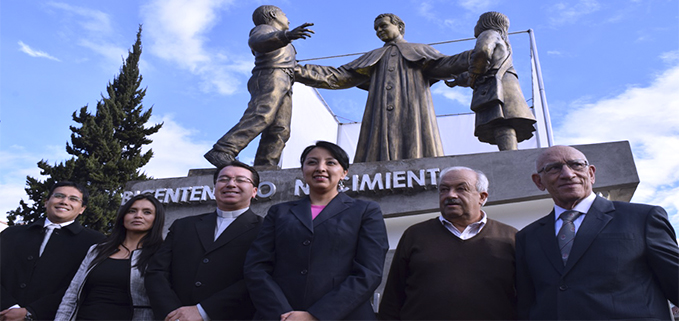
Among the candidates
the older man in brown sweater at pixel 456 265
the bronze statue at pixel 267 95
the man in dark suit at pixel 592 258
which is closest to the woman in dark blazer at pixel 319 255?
the older man in brown sweater at pixel 456 265

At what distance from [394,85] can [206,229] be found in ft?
14.2

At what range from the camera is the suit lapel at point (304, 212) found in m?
2.96

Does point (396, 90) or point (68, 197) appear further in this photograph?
point (396, 90)

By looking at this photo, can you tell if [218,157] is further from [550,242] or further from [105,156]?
[105,156]

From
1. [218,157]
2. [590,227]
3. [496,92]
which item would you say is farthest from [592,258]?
[218,157]

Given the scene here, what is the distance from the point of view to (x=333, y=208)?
303 cm

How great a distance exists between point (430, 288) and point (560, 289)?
2.02 feet

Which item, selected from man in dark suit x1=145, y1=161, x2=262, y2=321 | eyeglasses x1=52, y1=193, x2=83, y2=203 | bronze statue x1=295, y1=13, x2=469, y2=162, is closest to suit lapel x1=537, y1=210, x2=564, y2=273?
man in dark suit x1=145, y1=161, x2=262, y2=321

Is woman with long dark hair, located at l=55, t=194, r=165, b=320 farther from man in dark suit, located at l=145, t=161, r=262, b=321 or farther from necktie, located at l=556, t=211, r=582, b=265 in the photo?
necktie, located at l=556, t=211, r=582, b=265

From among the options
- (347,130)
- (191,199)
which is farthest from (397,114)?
(347,130)

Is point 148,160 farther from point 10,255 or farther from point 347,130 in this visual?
point 10,255

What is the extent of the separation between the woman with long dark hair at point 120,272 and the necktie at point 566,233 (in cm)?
228

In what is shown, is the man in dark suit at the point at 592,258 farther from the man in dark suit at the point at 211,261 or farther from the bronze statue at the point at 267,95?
the bronze statue at the point at 267,95

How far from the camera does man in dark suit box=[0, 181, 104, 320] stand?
350 cm
